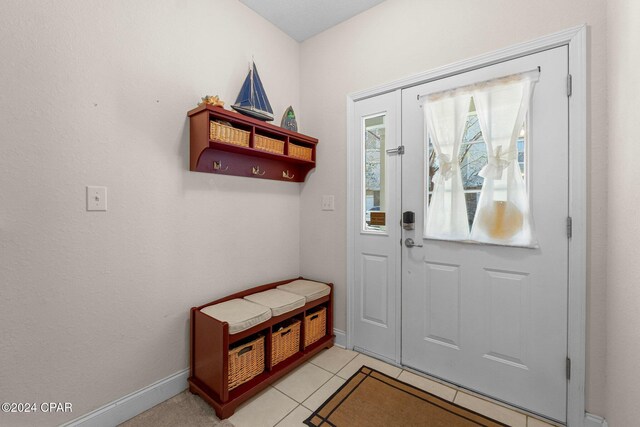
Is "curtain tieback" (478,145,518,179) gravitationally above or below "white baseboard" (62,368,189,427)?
above

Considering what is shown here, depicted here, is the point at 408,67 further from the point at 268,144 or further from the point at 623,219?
the point at 623,219

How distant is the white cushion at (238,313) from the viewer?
1588 millimetres

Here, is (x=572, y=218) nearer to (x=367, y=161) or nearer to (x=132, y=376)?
(x=367, y=161)

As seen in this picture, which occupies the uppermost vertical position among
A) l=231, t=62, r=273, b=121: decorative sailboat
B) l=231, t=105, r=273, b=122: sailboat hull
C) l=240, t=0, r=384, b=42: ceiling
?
l=240, t=0, r=384, b=42: ceiling

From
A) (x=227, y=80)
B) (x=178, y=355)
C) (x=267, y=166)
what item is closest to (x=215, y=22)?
(x=227, y=80)

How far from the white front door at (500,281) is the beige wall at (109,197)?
4.57 feet

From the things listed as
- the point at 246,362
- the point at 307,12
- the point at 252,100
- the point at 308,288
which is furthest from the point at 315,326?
the point at 307,12

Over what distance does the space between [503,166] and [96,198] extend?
7.70ft

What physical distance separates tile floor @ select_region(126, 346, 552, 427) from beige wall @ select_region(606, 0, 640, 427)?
0.54m

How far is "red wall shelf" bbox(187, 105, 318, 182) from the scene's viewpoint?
1701 millimetres

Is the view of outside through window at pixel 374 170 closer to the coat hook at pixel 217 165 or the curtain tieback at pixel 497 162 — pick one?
the curtain tieback at pixel 497 162

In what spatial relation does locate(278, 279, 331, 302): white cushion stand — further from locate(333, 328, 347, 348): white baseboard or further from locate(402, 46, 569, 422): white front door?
locate(402, 46, 569, 422): white front door

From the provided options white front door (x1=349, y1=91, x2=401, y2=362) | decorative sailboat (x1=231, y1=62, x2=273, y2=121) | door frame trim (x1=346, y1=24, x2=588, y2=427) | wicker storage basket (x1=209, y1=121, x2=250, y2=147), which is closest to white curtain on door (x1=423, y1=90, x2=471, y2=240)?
white front door (x1=349, y1=91, x2=401, y2=362)

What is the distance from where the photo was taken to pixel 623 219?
115 cm
